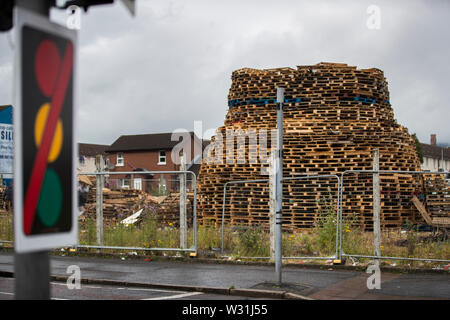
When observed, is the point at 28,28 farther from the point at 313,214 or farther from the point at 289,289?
the point at 313,214

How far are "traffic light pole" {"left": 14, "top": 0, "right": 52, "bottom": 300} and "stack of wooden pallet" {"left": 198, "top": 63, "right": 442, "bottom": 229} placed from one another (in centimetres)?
1742

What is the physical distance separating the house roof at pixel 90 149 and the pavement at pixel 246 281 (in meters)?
73.2

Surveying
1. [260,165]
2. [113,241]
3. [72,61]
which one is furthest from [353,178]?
[72,61]

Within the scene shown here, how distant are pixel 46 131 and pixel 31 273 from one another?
0.79 m

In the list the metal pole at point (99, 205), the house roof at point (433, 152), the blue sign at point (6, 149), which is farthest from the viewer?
the house roof at point (433, 152)

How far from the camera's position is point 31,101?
2920mm

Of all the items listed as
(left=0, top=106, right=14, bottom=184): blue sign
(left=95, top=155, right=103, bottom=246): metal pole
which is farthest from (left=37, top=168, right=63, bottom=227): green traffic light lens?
(left=0, top=106, right=14, bottom=184): blue sign

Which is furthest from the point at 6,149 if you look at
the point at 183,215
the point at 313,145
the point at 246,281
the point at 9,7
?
the point at 9,7

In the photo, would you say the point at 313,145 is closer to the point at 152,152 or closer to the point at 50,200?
the point at 50,200

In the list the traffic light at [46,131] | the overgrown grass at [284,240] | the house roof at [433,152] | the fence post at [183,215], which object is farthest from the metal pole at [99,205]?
the house roof at [433,152]

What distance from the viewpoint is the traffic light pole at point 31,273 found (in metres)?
2.98

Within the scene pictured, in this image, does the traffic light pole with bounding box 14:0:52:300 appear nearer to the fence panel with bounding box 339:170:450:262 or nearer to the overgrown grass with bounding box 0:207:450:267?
the fence panel with bounding box 339:170:450:262

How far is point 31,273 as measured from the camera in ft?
9.84

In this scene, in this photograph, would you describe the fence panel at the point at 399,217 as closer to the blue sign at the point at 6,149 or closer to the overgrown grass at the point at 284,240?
the overgrown grass at the point at 284,240
